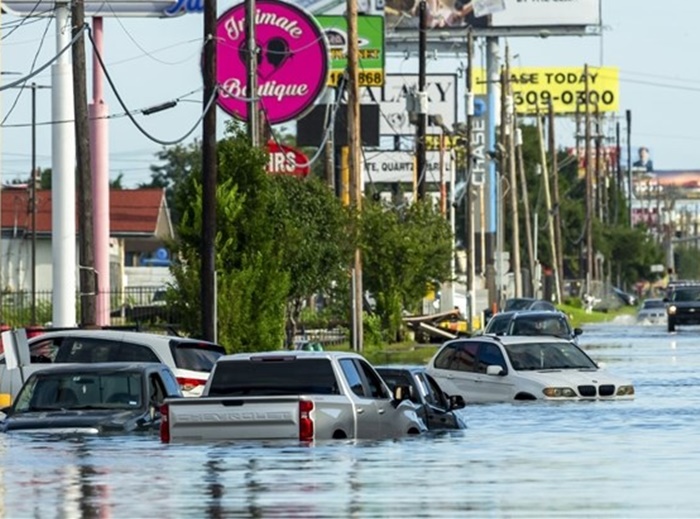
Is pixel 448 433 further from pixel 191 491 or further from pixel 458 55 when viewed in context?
pixel 458 55

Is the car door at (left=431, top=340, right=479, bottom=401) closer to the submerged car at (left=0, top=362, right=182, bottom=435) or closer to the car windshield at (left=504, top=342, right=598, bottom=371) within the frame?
the car windshield at (left=504, top=342, right=598, bottom=371)

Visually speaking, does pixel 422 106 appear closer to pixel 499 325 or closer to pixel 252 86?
pixel 499 325

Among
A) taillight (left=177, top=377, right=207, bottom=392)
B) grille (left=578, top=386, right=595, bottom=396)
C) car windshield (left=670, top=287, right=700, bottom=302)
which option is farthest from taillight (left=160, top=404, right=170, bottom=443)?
car windshield (left=670, top=287, right=700, bottom=302)

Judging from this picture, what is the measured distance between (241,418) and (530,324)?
101ft

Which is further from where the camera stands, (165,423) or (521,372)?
(521,372)

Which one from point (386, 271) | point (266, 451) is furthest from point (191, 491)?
point (386, 271)

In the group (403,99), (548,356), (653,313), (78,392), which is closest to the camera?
(78,392)

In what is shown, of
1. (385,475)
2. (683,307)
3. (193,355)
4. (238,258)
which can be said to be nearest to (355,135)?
(238,258)

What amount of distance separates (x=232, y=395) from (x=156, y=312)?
29546mm

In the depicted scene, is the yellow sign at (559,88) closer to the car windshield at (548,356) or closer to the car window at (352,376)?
the car windshield at (548,356)

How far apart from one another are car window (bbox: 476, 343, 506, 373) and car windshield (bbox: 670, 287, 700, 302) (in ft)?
159

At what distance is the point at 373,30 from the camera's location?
8650 cm

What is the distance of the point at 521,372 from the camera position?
37469mm

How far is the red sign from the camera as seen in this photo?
207 ft
